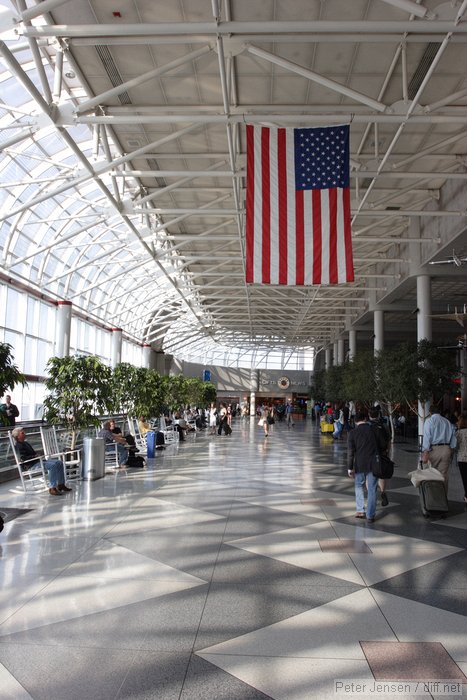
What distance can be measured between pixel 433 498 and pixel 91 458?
272 inches

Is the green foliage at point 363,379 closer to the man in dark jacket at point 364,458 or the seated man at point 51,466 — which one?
the man in dark jacket at point 364,458

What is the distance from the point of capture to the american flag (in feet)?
36.3

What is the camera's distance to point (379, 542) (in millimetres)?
7043

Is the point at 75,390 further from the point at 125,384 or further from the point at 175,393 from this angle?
the point at 175,393

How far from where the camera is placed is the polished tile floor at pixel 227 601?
3508 millimetres

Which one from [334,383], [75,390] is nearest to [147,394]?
[75,390]

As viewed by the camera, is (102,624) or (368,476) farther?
(368,476)

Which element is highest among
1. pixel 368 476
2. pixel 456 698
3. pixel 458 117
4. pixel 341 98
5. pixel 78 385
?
pixel 341 98

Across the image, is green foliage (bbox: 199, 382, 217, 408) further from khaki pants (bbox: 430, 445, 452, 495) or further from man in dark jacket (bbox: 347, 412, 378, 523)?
man in dark jacket (bbox: 347, 412, 378, 523)

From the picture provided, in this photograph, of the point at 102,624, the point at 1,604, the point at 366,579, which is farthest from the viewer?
the point at 366,579

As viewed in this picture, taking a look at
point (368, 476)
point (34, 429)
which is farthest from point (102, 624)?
point (34, 429)

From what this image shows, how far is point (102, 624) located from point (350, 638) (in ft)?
5.98

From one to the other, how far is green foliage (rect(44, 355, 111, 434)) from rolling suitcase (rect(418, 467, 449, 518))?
7.00 metres

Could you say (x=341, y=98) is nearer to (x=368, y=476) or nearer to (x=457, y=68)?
(x=457, y=68)
